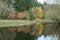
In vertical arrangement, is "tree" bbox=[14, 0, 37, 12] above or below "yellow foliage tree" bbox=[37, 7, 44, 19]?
above

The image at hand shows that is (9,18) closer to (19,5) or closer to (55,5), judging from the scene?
(19,5)

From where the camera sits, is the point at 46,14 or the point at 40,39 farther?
the point at 46,14

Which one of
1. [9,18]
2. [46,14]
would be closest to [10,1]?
[9,18]

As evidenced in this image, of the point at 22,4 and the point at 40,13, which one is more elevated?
the point at 22,4

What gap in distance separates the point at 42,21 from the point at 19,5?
3.82m

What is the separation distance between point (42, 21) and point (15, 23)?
4120mm

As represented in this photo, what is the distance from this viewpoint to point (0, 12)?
26.2 m

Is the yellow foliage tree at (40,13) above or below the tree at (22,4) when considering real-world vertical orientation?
below

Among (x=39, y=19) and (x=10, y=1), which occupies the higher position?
(x=10, y=1)

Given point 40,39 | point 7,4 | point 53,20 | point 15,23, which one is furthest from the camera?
point 7,4

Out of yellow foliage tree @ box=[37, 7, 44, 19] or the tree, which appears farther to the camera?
yellow foliage tree @ box=[37, 7, 44, 19]

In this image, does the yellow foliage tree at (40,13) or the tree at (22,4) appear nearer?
the tree at (22,4)

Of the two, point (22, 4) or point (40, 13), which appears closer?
point (22, 4)

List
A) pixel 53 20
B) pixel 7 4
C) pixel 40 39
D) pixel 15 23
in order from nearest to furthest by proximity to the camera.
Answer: pixel 40 39
pixel 15 23
pixel 53 20
pixel 7 4
